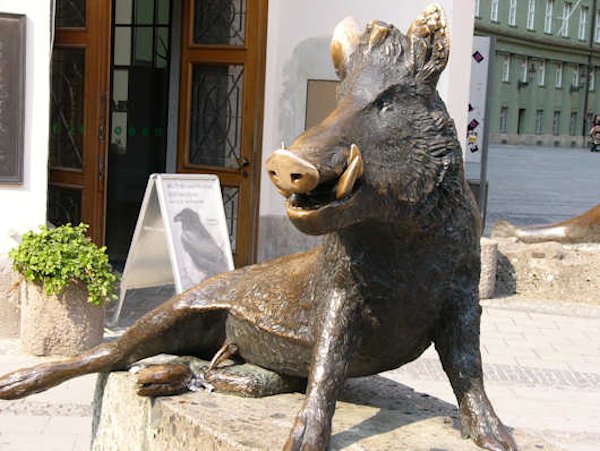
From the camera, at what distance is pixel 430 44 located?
2.77 m

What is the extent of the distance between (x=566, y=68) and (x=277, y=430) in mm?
51668

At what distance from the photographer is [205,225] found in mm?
7656

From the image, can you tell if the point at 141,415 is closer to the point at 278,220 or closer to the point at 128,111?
the point at 278,220

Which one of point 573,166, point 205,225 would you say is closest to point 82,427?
point 205,225

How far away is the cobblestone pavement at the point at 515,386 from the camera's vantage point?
17.9 ft

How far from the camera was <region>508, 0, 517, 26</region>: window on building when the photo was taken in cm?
4694

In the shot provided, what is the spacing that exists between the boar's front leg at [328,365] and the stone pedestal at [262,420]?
0.44ft

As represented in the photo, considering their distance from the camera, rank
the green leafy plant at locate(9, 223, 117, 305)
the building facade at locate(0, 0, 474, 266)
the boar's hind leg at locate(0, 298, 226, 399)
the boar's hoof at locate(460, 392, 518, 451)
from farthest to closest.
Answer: the building facade at locate(0, 0, 474, 266) → the green leafy plant at locate(9, 223, 117, 305) → the boar's hind leg at locate(0, 298, 226, 399) → the boar's hoof at locate(460, 392, 518, 451)

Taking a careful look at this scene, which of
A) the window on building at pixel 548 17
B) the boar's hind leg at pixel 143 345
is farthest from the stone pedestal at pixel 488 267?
the window on building at pixel 548 17

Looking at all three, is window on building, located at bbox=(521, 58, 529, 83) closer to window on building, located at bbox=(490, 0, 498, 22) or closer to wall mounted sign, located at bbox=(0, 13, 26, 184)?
window on building, located at bbox=(490, 0, 498, 22)

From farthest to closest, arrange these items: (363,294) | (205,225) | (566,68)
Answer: (566,68), (205,225), (363,294)

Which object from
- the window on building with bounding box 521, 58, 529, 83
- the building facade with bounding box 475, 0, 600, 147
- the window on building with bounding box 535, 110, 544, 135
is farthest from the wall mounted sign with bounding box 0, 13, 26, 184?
the window on building with bounding box 535, 110, 544, 135

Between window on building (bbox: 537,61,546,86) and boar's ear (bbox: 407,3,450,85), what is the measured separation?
1933 inches

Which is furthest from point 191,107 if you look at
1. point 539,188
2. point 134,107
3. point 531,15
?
point 531,15
